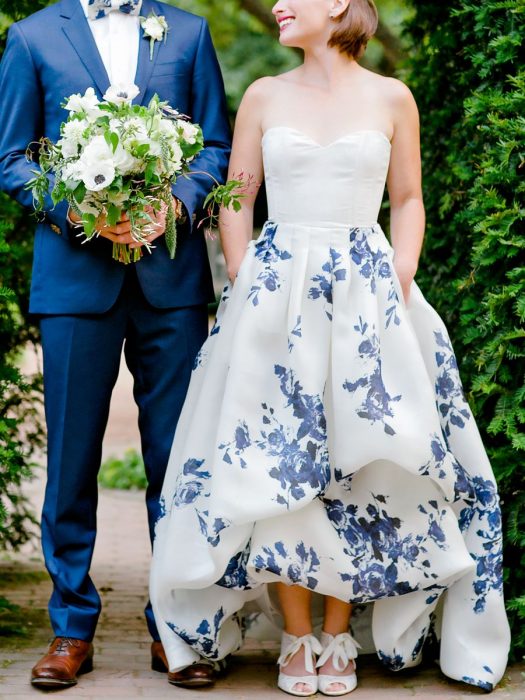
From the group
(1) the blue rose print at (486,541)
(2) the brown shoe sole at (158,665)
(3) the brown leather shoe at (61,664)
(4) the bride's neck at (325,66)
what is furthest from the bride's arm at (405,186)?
(3) the brown leather shoe at (61,664)

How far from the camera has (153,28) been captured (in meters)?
3.75

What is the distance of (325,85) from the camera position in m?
3.71

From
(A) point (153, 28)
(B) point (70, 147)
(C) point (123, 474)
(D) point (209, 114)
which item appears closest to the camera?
(B) point (70, 147)

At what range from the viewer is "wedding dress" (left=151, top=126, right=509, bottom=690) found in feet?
11.6

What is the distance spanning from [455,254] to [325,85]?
1.09 meters

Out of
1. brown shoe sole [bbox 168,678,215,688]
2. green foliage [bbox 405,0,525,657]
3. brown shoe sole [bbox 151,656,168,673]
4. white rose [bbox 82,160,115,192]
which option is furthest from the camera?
brown shoe sole [bbox 151,656,168,673]

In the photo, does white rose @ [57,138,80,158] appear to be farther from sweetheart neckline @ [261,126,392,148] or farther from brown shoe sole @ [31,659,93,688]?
brown shoe sole @ [31,659,93,688]

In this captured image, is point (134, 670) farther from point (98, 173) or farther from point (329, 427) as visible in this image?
point (98, 173)

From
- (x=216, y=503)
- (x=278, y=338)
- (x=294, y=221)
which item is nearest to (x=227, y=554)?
(x=216, y=503)

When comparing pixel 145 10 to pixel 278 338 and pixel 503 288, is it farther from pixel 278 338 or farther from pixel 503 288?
pixel 503 288

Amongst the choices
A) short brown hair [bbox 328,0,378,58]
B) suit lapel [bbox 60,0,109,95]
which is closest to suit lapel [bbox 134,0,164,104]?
suit lapel [bbox 60,0,109,95]

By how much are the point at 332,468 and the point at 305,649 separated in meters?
0.70

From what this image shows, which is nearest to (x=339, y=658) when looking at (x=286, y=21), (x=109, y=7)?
(x=286, y=21)

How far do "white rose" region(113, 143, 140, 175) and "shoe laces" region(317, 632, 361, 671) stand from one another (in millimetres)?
1792
